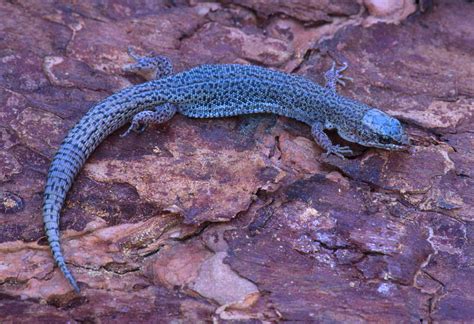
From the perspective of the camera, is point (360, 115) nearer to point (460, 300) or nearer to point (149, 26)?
point (460, 300)

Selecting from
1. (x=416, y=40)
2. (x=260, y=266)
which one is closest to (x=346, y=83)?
(x=416, y=40)

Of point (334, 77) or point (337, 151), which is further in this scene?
point (334, 77)

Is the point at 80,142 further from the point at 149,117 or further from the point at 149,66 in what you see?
the point at 149,66

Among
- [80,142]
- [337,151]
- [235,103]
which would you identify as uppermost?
[235,103]

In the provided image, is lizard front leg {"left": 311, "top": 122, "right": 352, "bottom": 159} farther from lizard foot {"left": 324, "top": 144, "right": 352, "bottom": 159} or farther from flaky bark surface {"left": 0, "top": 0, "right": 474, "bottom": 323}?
flaky bark surface {"left": 0, "top": 0, "right": 474, "bottom": 323}

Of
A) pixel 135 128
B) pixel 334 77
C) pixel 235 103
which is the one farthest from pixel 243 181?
pixel 334 77

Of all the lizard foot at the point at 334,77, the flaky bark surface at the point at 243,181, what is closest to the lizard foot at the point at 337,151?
the flaky bark surface at the point at 243,181
